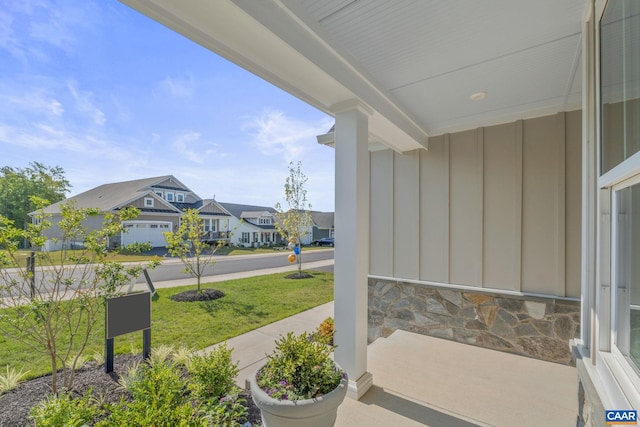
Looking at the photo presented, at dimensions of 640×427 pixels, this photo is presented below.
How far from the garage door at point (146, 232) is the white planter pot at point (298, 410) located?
20.7 meters

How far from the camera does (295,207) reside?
11875 mm

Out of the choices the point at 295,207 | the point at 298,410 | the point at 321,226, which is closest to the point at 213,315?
the point at 298,410

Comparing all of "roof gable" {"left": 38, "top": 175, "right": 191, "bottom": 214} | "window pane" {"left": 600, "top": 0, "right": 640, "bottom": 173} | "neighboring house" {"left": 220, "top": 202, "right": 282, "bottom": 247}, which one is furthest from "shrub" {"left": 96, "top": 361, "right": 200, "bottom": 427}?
"neighboring house" {"left": 220, "top": 202, "right": 282, "bottom": 247}

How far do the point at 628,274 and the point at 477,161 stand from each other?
2.81 metres

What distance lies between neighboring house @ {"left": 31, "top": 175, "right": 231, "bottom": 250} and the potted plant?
17009mm

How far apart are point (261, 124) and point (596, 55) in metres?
7.81

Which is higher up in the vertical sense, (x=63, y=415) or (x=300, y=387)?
(x=300, y=387)

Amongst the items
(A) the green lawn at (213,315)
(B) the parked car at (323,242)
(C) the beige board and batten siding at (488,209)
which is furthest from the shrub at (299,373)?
(B) the parked car at (323,242)

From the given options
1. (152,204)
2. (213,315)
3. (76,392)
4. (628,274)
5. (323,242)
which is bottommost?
(323,242)

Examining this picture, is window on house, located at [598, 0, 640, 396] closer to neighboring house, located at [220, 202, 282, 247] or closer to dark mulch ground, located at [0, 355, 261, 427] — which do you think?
dark mulch ground, located at [0, 355, 261, 427]

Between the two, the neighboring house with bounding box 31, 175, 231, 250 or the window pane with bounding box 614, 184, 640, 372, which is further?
the neighboring house with bounding box 31, 175, 231, 250

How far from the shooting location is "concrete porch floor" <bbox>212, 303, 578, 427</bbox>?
7.20 feet

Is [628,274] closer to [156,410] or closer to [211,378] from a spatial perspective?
[156,410]

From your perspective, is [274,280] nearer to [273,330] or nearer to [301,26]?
[273,330]
